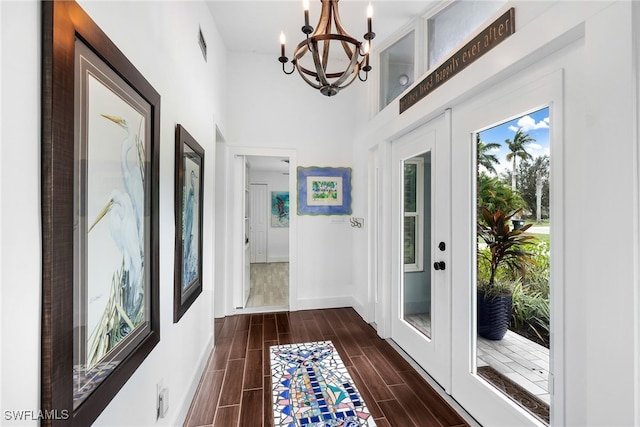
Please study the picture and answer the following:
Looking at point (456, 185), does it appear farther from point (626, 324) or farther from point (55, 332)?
point (55, 332)

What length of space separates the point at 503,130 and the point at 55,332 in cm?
199

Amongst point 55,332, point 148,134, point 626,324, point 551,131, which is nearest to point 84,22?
point 148,134

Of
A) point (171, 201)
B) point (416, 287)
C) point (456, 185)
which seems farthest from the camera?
point (416, 287)

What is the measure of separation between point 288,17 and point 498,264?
9.32ft

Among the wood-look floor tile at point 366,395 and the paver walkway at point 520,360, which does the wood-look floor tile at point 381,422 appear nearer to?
the wood-look floor tile at point 366,395

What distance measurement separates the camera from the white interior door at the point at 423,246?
1.99 m

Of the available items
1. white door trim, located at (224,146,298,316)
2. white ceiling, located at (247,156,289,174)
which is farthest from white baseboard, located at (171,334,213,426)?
white ceiling, located at (247,156,289,174)

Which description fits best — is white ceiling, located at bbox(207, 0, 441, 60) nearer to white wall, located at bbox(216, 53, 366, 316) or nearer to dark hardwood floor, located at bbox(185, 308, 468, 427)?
white wall, located at bbox(216, 53, 366, 316)

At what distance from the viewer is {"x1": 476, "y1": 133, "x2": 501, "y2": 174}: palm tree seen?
161cm

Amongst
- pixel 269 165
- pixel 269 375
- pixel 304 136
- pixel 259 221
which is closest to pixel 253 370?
pixel 269 375

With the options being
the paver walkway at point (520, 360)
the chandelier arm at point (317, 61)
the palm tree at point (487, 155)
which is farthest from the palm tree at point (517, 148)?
the chandelier arm at point (317, 61)

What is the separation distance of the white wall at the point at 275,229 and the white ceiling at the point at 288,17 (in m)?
4.08

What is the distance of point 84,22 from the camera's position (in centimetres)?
76

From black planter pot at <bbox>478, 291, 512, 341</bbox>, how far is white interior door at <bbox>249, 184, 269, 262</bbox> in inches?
237
